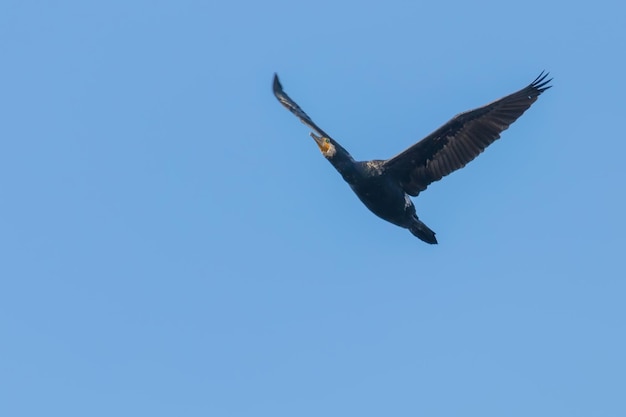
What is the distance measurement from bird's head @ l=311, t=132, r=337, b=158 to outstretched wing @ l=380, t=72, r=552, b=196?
156 centimetres

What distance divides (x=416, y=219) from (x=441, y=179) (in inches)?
47.7

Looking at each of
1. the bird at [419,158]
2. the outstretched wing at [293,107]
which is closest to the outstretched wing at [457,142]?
the bird at [419,158]

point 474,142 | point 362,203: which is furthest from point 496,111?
point 362,203

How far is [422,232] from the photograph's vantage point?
139 feet

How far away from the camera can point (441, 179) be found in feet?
140

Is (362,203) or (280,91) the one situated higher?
(280,91)

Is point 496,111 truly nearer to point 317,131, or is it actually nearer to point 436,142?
point 436,142

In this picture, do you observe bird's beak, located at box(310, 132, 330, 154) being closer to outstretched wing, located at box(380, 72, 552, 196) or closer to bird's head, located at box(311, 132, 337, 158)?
Answer: bird's head, located at box(311, 132, 337, 158)

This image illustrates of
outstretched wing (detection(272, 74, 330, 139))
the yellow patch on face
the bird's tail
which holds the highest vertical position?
outstretched wing (detection(272, 74, 330, 139))

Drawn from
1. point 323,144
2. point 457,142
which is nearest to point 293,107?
point 323,144

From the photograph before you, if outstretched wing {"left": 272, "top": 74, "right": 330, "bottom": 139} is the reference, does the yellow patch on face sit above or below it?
below

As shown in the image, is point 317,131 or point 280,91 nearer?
point 317,131

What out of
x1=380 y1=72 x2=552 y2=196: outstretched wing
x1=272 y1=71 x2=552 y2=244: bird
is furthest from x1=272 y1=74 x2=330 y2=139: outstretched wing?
x1=380 y1=72 x2=552 y2=196: outstretched wing

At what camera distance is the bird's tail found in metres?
42.2
